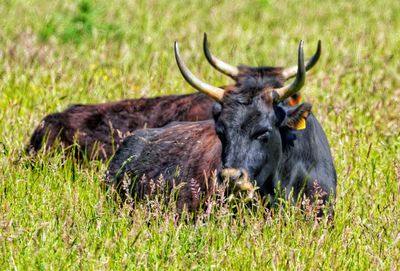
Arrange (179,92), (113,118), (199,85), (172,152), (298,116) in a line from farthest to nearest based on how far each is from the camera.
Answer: (179,92) → (113,118) → (172,152) → (199,85) → (298,116)

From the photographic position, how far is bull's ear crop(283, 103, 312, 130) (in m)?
7.77

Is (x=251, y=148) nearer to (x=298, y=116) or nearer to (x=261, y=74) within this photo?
(x=298, y=116)

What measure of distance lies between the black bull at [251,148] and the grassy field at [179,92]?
0.31m

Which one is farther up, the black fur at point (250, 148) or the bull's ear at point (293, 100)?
the bull's ear at point (293, 100)

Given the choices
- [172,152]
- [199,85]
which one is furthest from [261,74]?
[172,152]

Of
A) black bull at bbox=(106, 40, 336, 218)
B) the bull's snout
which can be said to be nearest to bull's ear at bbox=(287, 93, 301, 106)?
black bull at bbox=(106, 40, 336, 218)

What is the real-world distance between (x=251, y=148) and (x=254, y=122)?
0.18 m

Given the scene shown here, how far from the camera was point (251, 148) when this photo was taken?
7523 mm

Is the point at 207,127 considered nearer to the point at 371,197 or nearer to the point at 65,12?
the point at 371,197

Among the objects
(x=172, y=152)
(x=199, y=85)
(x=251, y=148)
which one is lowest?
(x=172, y=152)

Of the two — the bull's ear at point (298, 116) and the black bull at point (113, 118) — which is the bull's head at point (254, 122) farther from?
the black bull at point (113, 118)

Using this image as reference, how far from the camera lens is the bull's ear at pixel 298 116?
7.77 metres

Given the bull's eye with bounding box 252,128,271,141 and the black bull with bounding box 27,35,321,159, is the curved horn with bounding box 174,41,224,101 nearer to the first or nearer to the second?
the bull's eye with bounding box 252,128,271,141

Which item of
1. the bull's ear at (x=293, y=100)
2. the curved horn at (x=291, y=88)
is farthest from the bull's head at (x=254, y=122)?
the bull's ear at (x=293, y=100)
